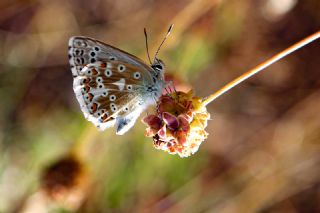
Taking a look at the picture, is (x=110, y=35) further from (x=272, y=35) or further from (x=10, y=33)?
(x=272, y=35)

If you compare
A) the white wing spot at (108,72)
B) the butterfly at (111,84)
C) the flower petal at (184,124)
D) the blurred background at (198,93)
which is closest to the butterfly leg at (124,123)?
the butterfly at (111,84)

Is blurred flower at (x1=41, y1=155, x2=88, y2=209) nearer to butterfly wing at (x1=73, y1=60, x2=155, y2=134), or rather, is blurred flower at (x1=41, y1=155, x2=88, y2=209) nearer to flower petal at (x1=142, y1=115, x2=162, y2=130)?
butterfly wing at (x1=73, y1=60, x2=155, y2=134)

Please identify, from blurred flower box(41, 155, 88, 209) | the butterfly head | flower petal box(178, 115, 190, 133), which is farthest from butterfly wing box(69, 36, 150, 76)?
blurred flower box(41, 155, 88, 209)

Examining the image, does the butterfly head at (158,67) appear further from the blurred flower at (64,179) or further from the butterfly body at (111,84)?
the blurred flower at (64,179)

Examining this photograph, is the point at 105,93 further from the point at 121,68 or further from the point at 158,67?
the point at 158,67

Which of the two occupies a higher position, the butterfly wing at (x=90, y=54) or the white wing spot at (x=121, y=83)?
the butterfly wing at (x=90, y=54)

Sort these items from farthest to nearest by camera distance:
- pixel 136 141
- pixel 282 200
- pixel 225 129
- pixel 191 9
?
pixel 225 129 < pixel 282 200 < pixel 136 141 < pixel 191 9

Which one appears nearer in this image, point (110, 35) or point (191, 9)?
point (191, 9)

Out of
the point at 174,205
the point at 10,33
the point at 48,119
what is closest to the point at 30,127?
the point at 48,119
